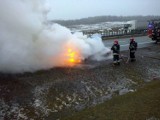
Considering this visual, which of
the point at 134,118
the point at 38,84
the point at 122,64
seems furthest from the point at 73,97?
the point at 122,64

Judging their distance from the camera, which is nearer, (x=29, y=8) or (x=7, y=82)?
(x=7, y=82)

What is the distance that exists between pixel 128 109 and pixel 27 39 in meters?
6.94

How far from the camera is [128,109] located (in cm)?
826

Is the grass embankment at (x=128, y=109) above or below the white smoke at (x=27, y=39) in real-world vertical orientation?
below

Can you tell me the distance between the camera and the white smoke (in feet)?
41.7

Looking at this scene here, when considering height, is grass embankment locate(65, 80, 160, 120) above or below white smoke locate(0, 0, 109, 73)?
below

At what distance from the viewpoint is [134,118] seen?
7586mm

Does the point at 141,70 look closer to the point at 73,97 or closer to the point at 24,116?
the point at 73,97

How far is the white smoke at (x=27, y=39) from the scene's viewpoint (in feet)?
41.7

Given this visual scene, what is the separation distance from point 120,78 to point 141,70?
6.68 ft

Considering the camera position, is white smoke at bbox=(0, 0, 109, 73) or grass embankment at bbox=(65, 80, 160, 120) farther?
white smoke at bbox=(0, 0, 109, 73)

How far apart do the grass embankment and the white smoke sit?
5.49m

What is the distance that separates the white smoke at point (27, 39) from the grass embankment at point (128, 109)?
5.49m

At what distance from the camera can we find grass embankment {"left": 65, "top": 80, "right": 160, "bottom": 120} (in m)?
7.76
